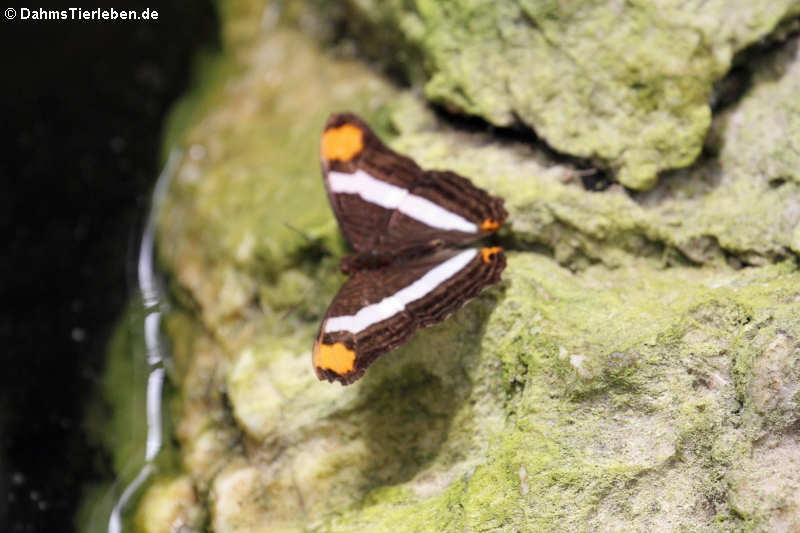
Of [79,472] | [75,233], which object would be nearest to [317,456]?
[79,472]

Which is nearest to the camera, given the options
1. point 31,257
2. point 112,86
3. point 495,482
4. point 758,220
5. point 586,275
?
point 495,482

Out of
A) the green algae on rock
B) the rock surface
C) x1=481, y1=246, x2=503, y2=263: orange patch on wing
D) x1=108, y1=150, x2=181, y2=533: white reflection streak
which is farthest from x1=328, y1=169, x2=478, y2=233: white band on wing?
x1=108, y1=150, x2=181, y2=533: white reflection streak

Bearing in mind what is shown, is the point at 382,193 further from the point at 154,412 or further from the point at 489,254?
the point at 154,412

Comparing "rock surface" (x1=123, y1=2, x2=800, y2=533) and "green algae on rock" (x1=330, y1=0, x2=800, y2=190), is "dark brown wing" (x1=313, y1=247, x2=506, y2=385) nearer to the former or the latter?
"rock surface" (x1=123, y1=2, x2=800, y2=533)

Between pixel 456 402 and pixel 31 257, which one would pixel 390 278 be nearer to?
pixel 456 402

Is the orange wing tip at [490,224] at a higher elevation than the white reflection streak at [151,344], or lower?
higher

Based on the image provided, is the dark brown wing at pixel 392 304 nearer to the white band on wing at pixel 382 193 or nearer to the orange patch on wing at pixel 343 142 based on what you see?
the white band on wing at pixel 382 193

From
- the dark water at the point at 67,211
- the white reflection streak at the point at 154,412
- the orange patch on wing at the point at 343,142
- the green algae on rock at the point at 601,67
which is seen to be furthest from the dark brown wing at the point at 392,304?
the dark water at the point at 67,211
